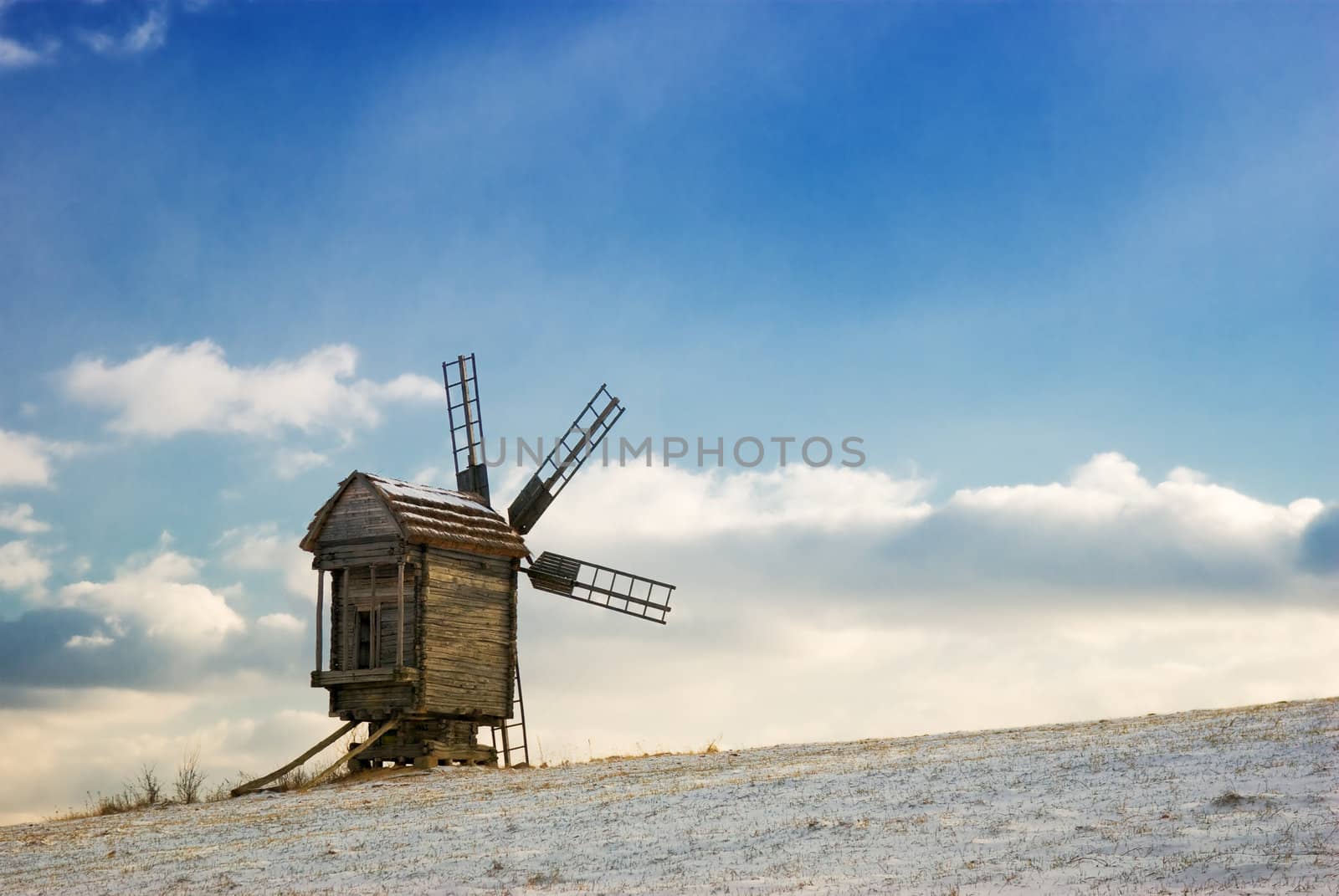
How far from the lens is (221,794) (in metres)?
29.2

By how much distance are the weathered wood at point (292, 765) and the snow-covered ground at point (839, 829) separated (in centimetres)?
404

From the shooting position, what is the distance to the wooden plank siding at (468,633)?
101 feet

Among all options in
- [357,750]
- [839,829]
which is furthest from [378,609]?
[839,829]

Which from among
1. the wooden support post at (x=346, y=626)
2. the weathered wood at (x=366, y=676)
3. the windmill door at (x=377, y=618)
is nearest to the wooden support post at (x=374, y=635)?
the windmill door at (x=377, y=618)

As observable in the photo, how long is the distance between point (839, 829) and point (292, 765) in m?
18.2

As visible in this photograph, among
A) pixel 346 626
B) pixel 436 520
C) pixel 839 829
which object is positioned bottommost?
pixel 839 829

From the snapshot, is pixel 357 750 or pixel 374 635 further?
pixel 374 635

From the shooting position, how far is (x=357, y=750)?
99.9ft

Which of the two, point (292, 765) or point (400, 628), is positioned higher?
point (400, 628)

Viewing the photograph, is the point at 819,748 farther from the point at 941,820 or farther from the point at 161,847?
the point at 161,847

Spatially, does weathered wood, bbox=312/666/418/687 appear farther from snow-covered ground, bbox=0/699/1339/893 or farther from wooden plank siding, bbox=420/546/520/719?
snow-covered ground, bbox=0/699/1339/893

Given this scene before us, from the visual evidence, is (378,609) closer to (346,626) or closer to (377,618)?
(377,618)

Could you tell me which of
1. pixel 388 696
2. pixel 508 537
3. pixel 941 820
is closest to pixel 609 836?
pixel 941 820

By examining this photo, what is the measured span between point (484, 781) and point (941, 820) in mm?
13252
